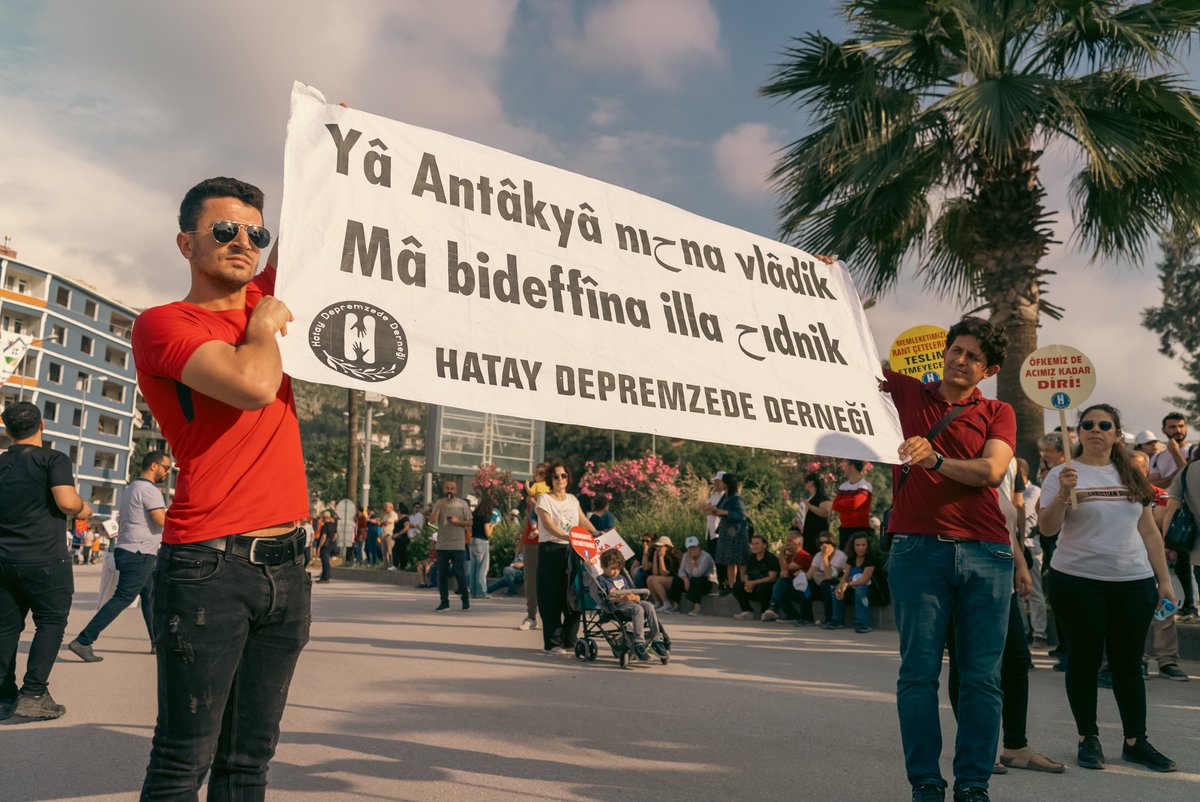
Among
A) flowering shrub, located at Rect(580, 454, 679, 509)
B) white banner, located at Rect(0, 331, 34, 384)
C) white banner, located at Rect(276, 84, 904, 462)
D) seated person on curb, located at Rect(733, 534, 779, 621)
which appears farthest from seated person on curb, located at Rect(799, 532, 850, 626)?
flowering shrub, located at Rect(580, 454, 679, 509)

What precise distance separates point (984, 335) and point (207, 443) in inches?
123

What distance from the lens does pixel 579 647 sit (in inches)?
371

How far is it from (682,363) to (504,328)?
768mm

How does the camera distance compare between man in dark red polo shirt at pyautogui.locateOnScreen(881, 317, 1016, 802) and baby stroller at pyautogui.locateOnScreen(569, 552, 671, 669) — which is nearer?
man in dark red polo shirt at pyautogui.locateOnScreen(881, 317, 1016, 802)

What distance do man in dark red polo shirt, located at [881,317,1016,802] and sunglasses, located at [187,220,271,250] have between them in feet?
7.83

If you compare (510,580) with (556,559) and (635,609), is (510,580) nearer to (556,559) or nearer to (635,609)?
(556,559)

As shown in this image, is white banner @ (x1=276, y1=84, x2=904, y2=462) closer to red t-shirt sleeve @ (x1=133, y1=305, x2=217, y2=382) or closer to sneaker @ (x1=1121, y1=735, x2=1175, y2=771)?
red t-shirt sleeve @ (x1=133, y1=305, x2=217, y2=382)

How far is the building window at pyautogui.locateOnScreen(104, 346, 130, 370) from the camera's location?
99.8 metres

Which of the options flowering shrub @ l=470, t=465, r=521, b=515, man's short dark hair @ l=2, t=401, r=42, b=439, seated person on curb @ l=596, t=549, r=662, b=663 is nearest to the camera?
man's short dark hair @ l=2, t=401, r=42, b=439

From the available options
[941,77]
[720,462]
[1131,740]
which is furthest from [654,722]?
[720,462]

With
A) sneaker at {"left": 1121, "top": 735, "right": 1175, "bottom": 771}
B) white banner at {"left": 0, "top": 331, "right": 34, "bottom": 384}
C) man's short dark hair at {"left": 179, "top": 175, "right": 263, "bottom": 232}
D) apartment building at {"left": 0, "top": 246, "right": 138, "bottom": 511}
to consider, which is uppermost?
apartment building at {"left": 0, "top": 246, "right": 138, "bottom": 511}

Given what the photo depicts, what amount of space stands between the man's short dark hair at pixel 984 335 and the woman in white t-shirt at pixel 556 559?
582 cm

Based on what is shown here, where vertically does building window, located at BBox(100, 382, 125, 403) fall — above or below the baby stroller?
above

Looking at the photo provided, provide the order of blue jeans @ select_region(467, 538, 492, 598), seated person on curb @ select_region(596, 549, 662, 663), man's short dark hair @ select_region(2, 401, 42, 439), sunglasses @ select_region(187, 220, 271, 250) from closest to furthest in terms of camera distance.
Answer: sunglasses @ select_region(187, 220, 271, 250) < man's short dark hair @ select_region(2, 401, 42, 439) < seated person on curb @ select_region(596, 549, 662, 663) < blue jeans @ select_region(467, 538, 492, 598)
